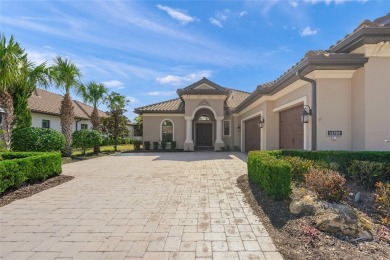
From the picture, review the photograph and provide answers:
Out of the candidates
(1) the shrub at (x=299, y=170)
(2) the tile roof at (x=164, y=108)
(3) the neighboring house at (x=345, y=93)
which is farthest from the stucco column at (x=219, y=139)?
(1) the shrub at (x=299, y=170)

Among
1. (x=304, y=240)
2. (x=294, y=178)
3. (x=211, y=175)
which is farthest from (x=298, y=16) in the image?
(x=304, y=240)

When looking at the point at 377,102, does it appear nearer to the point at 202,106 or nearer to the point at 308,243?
the point at 308,243

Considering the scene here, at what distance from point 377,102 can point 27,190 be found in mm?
10638

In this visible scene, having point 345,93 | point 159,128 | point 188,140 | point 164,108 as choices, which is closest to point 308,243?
point 345,93

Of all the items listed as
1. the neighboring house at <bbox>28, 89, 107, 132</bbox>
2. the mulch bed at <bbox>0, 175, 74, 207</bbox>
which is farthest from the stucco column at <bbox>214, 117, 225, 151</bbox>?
the neighboring house at <bbox>28, 89, 107, 132</bbox>

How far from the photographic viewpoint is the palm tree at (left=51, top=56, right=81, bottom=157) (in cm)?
1354

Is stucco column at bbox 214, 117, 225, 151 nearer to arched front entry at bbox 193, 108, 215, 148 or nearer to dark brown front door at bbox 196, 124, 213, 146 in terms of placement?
arched front entry at bbox 193, 108, 215, 148

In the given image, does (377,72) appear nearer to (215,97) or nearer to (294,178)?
(294,178)

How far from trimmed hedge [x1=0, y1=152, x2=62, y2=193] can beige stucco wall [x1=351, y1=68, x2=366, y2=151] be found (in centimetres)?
1019

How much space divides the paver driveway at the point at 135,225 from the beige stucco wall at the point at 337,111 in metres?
3.81

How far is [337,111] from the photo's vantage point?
743cm

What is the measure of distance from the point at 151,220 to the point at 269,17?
9238mm

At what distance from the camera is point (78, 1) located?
698cm

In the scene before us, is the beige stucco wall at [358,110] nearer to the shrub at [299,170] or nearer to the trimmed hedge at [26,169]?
the shrub at [299,170]
